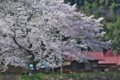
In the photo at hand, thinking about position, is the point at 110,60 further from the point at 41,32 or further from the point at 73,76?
the point at 73,76

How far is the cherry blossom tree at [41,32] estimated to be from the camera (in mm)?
14938

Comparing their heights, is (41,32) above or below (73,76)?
above

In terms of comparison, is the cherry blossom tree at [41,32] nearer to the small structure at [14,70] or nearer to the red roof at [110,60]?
the small structure at [14,70]

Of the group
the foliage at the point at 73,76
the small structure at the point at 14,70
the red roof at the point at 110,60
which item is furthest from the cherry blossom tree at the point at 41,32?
the red roof at the point at 110,60

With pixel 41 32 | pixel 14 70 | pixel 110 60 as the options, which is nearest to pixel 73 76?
pixel 41 32

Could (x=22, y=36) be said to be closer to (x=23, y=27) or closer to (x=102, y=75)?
(x=23, y=27)

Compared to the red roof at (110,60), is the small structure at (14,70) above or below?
above

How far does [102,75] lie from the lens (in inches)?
487

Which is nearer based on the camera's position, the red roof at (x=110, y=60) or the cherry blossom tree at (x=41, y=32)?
the cherry blossom tree at (x=41, y=32)

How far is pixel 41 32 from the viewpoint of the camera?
1509cm

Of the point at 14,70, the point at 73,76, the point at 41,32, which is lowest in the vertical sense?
the point at 14,70

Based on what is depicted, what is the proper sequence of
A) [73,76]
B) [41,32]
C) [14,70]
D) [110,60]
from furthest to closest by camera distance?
[110,60] → [14,70] → [41,32] → [73,76]

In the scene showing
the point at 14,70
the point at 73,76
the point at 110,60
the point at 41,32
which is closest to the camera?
the point at 73,76

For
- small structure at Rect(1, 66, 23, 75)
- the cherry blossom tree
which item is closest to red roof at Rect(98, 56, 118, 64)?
small structure at Rect(1, 66, 23, 75)
